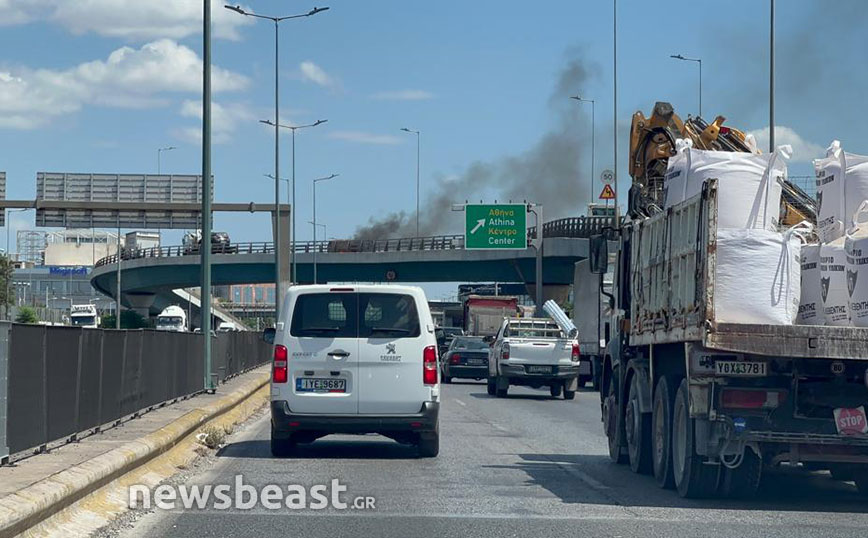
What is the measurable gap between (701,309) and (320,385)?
18.5ft

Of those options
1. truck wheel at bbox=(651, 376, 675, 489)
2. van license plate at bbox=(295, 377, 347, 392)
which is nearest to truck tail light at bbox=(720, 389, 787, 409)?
truck wheel at bbox=(651, 376, 675, 489)

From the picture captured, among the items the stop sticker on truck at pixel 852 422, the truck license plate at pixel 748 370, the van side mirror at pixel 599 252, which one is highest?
the van side mirror at pixel 599 252

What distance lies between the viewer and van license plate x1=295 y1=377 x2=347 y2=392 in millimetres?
15422

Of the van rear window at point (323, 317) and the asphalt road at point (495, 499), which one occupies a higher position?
the van rear window at point (323, 317)

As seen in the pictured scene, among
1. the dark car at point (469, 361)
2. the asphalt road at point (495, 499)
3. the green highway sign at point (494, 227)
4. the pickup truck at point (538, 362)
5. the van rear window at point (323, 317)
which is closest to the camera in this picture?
the asphalt road at point (495, 499)

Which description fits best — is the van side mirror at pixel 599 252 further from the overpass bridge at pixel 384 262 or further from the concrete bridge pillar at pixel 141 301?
the concrete bridge pillar at pixel 141 301

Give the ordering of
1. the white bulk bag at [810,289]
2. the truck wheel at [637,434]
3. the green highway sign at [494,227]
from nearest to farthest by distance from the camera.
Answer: the white bulk bag at [810,289] < the truck wheel at [637,434] < the green highway sign at [494,227]

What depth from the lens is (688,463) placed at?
11953mm

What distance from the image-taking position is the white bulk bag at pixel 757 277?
11.2 meters

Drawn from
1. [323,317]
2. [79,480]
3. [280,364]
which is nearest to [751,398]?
[79,480]

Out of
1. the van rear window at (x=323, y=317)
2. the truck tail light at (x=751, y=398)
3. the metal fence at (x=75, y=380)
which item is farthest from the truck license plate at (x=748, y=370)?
the metal fence at (x=75, y=380)

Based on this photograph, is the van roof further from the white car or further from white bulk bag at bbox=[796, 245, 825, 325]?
white bulk bag at bbox=[796, 245, 825, 325]

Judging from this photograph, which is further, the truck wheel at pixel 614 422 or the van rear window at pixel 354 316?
the van rear window at pixel 354 316

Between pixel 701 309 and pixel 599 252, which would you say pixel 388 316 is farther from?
pixel 701 309
